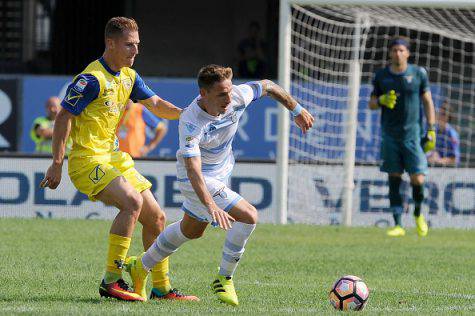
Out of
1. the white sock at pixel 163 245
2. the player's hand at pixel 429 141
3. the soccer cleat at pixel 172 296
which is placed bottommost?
the soccer cleat at pixel 172 296

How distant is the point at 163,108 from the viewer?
848 cm

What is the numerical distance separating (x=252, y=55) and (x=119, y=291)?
13480 mm

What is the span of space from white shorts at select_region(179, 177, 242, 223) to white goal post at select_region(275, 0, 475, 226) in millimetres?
6981

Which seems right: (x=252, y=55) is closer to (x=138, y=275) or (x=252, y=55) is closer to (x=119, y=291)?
(x=138, y=275)

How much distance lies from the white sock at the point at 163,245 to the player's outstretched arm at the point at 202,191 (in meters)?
0.59

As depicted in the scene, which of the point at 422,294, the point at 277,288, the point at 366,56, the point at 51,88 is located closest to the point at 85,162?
the point at 277,288

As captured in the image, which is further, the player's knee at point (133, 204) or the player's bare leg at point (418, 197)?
the player's bare leg at point (418, 197)

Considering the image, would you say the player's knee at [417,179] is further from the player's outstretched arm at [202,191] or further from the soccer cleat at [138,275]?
the player's outstretched arm at [202,191]

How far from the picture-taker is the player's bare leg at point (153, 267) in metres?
8.09

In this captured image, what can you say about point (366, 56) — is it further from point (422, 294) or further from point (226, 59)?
point (422, 294)

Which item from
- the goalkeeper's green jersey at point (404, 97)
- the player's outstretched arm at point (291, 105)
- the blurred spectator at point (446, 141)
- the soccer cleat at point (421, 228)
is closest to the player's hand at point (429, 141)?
the goalkeeper's green jersey at point (404, 97)

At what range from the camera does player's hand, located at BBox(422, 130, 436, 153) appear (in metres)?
14.1

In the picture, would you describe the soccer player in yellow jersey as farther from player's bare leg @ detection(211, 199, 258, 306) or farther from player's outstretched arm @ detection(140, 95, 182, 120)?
player's bare leg @ detection(211, 199, 258, 306)

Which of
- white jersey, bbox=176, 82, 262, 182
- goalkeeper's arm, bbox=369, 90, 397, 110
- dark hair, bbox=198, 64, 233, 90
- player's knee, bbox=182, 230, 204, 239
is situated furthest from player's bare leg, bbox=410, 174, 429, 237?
dark hair, bbox=198, 64, 233, 90
